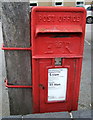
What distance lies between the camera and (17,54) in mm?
2133

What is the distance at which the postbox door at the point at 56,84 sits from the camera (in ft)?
6.96

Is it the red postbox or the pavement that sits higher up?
the red postbox

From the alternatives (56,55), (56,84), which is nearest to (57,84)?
(56,84)

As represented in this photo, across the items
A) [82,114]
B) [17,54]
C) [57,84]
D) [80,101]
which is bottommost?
[80,101]

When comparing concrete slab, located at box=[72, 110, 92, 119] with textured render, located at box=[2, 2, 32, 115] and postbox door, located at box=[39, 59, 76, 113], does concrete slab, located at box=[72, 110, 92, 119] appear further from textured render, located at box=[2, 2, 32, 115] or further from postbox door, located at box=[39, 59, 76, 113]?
textured render, located at box=[2, 2, 32, 115]

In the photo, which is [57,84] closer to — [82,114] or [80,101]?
[82,114]

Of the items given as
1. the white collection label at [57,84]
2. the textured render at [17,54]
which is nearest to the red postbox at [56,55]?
the white collection label at [57,84]

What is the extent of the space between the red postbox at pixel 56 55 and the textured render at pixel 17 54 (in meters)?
0.11

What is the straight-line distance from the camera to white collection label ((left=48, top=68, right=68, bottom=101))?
216 cm

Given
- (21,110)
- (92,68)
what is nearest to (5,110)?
(21,110)

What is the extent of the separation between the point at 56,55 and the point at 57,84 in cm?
43

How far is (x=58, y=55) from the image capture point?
2.03m

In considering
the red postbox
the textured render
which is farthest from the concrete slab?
the textured render

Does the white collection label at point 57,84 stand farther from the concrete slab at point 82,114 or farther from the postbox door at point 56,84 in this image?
the concrete slab at point 82,114
